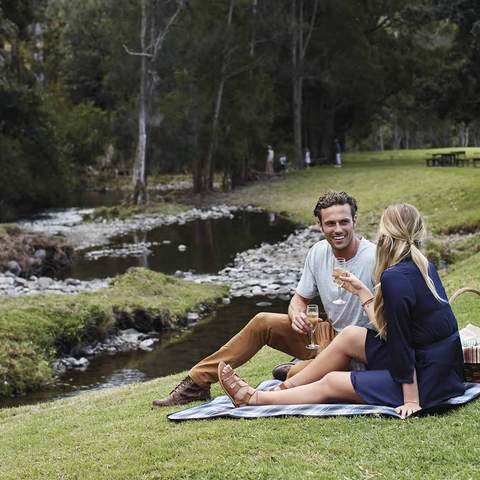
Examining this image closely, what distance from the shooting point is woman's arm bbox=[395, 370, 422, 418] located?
705cm

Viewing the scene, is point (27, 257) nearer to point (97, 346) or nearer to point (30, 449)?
point (97, 346)

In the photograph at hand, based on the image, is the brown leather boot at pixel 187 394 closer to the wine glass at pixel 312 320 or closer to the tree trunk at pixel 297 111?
the wine glass at pixel 312 320

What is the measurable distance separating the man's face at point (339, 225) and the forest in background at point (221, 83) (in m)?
24.6

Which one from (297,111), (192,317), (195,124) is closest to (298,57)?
(297,111)

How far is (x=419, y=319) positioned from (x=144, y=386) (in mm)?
5684

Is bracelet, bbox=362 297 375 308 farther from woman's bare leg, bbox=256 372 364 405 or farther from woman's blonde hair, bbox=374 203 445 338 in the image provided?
woman's bare leg, bbox=256 372 364 405

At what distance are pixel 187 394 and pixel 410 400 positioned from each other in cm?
263

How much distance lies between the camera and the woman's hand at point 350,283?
7625 millimetres

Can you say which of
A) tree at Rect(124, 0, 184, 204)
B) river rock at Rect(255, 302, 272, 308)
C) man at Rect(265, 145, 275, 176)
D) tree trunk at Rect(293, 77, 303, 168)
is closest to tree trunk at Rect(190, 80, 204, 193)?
tree at Rect(124, 0, 184, 204)

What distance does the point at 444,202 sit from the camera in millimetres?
34188

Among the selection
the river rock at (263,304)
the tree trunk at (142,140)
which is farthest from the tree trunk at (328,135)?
the river rock at (263,304)

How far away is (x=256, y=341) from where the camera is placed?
8555 mm

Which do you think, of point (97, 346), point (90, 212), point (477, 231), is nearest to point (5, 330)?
point (97, 346)

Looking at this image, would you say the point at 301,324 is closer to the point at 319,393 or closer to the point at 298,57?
the point at 319,393
